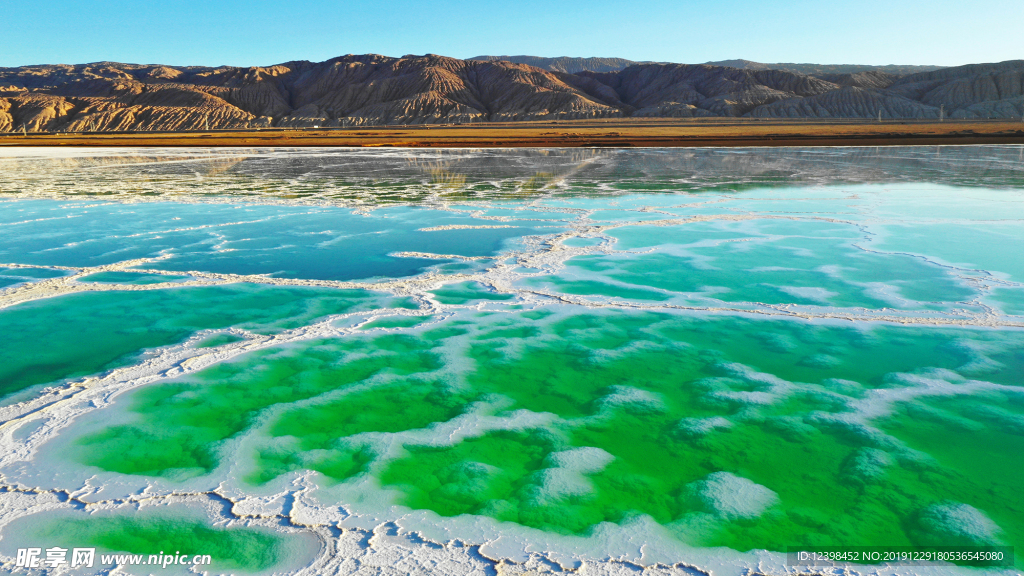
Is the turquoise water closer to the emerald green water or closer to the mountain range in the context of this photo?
the emerald green water

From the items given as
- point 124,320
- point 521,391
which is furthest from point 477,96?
point 521,391

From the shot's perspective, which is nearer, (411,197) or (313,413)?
(313,413)

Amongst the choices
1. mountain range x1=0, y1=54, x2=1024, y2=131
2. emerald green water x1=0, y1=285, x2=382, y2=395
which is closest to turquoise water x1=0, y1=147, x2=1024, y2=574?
emerald green water x1=0, y1=285, x2=382, y2=395

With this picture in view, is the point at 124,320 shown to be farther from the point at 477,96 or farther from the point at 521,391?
the point at 477,96

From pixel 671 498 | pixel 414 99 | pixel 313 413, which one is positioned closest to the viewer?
pixel 671 498

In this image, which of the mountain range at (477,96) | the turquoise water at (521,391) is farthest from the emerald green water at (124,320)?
the mountain range at (477,96)

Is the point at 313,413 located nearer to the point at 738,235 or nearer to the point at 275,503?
the point at 275,503

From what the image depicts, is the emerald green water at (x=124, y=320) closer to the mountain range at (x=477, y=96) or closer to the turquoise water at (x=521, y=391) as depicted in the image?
the turquoise water at (x=521, y=391)

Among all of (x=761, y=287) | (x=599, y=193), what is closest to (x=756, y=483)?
(x=761, y=287)
